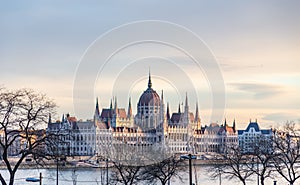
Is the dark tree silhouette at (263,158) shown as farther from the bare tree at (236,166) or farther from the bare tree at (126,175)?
the bare tree at (126,175)

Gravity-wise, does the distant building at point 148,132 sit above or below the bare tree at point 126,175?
above

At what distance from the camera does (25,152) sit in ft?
70.0

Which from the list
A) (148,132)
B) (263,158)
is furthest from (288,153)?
(148,132)

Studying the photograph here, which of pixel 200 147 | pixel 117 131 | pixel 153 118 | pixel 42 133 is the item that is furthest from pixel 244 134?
pixel 42 133

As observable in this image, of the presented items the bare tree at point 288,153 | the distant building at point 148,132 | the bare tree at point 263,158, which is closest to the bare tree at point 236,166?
the bare tree at point 263,158

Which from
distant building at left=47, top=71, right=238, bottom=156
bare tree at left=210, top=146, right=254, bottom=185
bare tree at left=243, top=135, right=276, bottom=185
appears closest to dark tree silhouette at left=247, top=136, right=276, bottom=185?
bare tree at left=243, top=135, right=276, bottom=185

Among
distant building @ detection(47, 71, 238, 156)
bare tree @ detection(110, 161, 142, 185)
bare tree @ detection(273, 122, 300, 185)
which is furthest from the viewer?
distant building @ detection(47, 71, 238, 156)

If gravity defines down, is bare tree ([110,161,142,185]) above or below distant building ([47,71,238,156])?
below

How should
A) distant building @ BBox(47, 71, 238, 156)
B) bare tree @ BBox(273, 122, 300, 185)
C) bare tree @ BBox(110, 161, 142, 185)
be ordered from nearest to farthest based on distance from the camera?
1. bare tree @ BBox(110, 161, 142, 185)
2. bare tree @ BBox(273, 122, 300, 185)
3. distant building @ BBox(47, 71, 238, 156)

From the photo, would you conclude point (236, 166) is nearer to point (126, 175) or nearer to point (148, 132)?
point (126, 175)

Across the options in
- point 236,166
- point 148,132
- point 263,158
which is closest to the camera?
point 263,158

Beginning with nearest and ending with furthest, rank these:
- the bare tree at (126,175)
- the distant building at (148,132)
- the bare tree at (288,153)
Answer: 1. the bare tree at (126,175)
2. the bare tree at (288,153)
3. the distant building at (148,132)

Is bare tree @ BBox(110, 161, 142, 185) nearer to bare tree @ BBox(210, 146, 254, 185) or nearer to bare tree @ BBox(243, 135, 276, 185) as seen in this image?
bare tree @ BBox(210, 146, 254, 185)

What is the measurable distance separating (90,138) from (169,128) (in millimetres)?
30239
